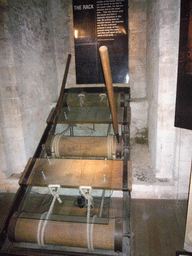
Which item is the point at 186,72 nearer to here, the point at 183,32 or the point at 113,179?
the point at 183,32

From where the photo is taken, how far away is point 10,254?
6.12 feet

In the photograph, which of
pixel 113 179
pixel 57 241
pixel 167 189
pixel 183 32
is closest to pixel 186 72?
pixel 183 32

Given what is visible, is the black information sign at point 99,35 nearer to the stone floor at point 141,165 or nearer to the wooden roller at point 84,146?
the stone floor at point 141,165

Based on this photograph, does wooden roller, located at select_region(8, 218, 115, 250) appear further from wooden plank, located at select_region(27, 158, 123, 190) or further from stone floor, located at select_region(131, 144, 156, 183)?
stone floor, located at select_region(131, 144, 156, 183)

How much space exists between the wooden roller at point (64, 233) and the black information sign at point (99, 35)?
13.9 feet

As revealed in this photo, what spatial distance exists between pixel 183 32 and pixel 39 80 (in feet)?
10.2

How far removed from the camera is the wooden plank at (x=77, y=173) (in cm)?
242

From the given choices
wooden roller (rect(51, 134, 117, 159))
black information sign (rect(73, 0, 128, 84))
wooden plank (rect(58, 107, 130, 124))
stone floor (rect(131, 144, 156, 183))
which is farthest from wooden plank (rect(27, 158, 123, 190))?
black information sign (rect(73, 0, 128, 84))

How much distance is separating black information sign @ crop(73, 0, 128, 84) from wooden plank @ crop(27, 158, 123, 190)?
11.2ft

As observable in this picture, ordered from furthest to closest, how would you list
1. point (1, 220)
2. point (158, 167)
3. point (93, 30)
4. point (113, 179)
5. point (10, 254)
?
point (93, 30), point (158, 167), point (1, 220), point (113, 179), point (10, 254)

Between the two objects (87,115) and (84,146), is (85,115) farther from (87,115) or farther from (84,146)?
(84,146)

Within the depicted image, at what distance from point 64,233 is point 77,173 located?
2.46 ft

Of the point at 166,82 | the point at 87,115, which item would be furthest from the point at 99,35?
the point at 166,82

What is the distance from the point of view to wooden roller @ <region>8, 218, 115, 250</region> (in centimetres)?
202
